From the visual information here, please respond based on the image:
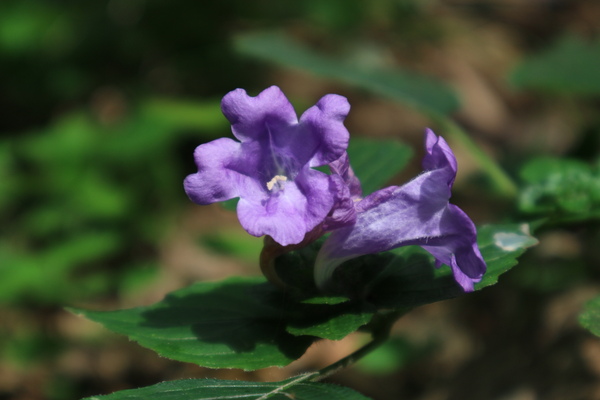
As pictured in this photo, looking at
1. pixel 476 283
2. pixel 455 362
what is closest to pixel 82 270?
pixel 455 362

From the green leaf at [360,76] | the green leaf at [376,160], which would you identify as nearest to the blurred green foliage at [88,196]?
the green leaf at [360,76]

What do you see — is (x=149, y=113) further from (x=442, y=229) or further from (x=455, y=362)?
(x=442, y=229)

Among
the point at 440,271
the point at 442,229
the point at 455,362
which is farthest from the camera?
the point at 455,362

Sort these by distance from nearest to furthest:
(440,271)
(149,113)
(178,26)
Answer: (440,271) → (149,113) → (178,26)

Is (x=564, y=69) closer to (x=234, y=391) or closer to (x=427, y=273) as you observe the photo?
(x=427, y=273)

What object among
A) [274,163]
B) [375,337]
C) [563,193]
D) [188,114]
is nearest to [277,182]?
[274,163]

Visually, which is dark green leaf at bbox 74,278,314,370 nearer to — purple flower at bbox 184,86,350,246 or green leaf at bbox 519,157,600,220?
purple flower at bbox 184,86,350,246
